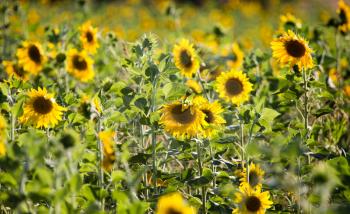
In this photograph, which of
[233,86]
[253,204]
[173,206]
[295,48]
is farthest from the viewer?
[233,86]

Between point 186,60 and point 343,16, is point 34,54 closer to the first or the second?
point 186,60

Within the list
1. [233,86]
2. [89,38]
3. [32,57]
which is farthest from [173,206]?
[89,38]

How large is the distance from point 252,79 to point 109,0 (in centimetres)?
1202

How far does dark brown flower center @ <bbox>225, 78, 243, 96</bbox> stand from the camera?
288 cm

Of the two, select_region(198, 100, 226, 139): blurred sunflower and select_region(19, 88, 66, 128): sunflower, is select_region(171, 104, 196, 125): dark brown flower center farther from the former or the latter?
select_region(19, 88, 66, 128): sunflower

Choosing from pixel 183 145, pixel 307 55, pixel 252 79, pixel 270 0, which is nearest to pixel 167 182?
pixel 183 145

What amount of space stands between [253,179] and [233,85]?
0.61m

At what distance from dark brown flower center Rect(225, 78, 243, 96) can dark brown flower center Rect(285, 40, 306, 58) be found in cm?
37

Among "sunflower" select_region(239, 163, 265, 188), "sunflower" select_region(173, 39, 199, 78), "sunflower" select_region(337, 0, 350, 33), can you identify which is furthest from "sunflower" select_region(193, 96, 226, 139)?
"sunflower" select_region(337, 0, 350, 33)

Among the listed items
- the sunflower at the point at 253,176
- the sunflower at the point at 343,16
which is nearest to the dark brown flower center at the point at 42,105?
the sunflower at the point at 253,176

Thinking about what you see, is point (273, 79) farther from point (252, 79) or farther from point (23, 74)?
point (23, 74)

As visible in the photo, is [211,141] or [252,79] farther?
[252,79]

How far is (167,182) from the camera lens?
243 cm

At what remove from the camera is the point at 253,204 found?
2.11 metres
